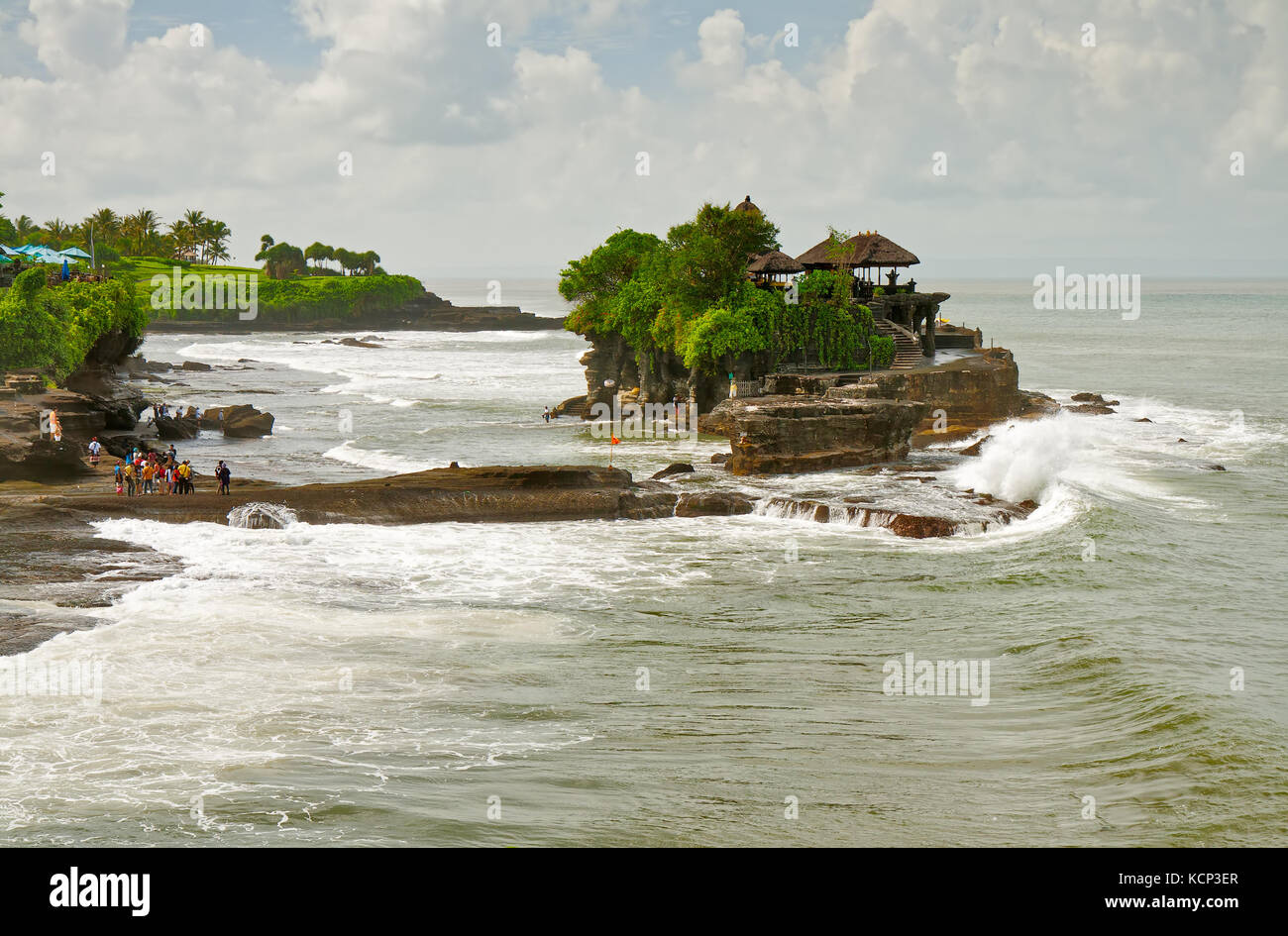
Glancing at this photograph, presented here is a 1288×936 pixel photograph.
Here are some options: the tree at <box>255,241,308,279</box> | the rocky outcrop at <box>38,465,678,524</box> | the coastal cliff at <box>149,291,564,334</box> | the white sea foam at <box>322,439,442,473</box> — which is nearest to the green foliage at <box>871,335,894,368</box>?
the white sea foam at <box>322,439,442,473</box>

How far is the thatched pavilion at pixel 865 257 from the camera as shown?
188 ft

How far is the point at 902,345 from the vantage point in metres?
56.4

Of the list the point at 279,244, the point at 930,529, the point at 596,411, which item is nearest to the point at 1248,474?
the point at 930,529

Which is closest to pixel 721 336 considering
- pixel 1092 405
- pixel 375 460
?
pixel 375 460

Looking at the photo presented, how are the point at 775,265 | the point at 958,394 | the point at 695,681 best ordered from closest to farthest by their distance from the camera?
the point at 695,681, the point at 958,394, the point at 775,265

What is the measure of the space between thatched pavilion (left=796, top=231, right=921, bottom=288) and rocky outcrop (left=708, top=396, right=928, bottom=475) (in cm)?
1934

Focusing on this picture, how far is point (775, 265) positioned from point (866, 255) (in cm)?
495

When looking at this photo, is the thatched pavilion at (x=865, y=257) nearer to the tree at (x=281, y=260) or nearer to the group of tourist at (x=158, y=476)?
the group of tourist at (x=158, y=476)

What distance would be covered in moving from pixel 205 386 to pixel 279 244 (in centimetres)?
11028

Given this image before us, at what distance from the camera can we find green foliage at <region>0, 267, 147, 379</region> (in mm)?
44094

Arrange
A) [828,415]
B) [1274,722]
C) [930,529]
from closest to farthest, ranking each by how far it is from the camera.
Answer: [1274,722] < [930,529] < [828,415]

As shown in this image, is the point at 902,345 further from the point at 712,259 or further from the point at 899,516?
the point at 899,516

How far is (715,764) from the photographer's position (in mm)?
14250

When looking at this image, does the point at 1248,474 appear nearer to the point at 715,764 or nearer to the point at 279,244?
the point at 715,764
